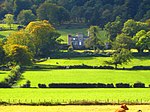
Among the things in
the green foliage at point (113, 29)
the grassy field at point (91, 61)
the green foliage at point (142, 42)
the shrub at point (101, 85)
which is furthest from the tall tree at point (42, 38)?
the shrub at point (101, 85)

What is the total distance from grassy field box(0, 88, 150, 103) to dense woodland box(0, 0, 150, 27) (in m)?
95.2

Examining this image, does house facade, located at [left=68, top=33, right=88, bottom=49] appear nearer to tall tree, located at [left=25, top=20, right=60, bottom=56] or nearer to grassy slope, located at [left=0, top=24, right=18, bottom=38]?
tall tree, located at [left=25, top=20, right=60, bottom=56]

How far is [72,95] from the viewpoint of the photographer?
67000 millimetres

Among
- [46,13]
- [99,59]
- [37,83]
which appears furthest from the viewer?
[46,13]

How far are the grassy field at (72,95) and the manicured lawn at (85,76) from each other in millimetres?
8625

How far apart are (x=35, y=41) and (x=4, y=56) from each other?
2173 cm

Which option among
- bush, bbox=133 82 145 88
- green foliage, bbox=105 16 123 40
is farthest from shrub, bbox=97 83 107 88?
green foliage, bbox=105 16 123 40

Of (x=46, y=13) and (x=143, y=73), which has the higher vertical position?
(x=46, y=13)

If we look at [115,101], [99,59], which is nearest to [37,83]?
[115,101]

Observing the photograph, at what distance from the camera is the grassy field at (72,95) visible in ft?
203

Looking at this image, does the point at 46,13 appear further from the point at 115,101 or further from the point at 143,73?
the point at 115,101

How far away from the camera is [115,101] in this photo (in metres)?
58.4

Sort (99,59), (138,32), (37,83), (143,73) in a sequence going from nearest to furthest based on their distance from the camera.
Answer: (37,83), (143,73), (99,59), (138,32)

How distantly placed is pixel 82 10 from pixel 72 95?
116 m
